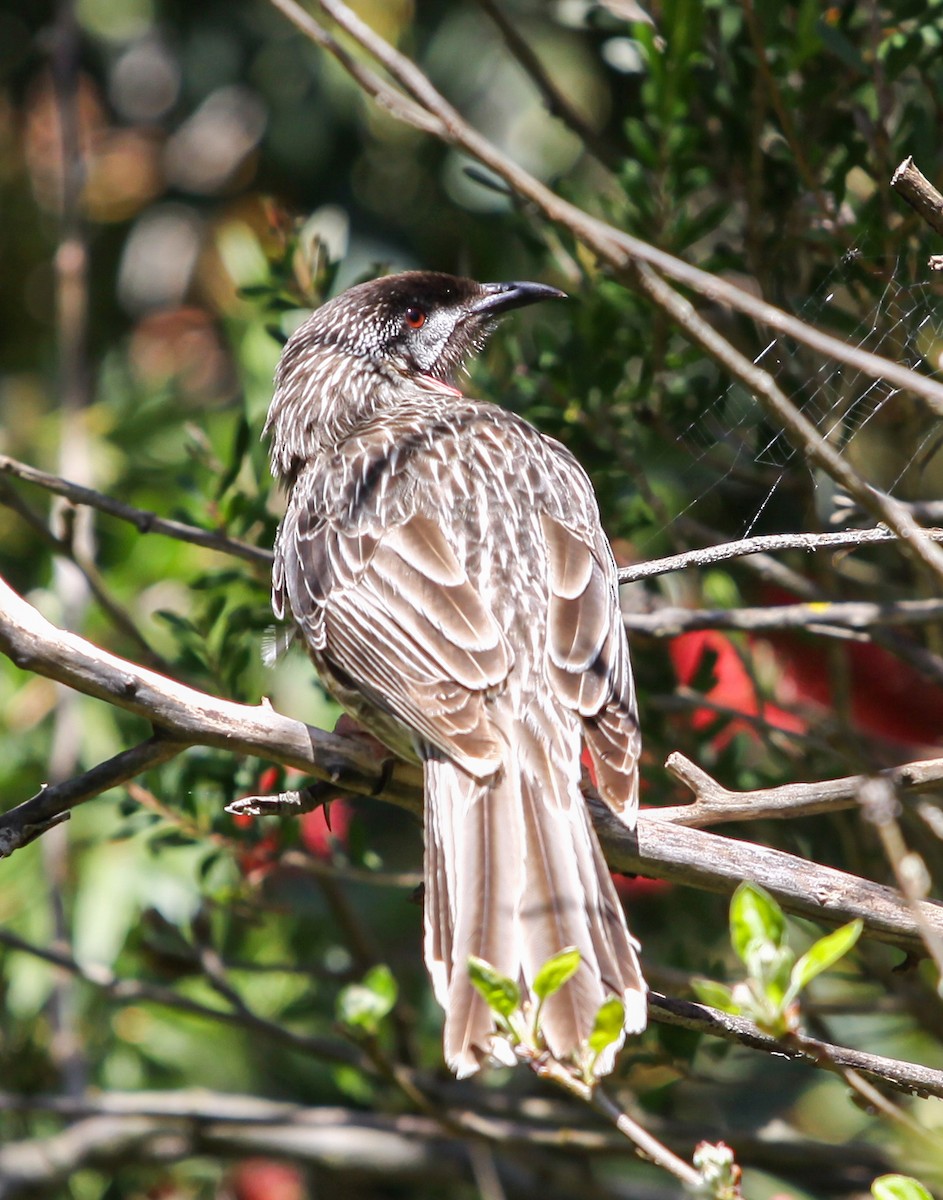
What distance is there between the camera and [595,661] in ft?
10.4

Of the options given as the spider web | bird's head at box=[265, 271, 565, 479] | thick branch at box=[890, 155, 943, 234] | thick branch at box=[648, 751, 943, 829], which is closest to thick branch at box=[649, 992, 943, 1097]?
thick branch at box=[648, 751, 943, 829]

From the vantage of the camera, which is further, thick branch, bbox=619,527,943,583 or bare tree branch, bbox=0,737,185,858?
thick branch, bbox=619,527,943,583

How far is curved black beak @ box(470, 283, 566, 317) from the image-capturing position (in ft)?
14.3

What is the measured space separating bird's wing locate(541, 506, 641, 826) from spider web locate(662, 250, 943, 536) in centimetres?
42

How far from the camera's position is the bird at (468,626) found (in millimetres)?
2506

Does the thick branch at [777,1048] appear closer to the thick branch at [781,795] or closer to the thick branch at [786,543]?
the thick branch at [781,795]

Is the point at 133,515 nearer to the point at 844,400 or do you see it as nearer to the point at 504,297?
the point at 504,297

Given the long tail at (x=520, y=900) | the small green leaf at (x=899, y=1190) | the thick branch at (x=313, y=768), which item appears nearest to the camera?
the small green leaf at (x=899, y=1190)

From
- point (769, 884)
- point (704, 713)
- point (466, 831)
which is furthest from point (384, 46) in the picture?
point (704, 713)

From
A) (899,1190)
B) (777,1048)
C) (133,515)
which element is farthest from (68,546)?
(899,1190)

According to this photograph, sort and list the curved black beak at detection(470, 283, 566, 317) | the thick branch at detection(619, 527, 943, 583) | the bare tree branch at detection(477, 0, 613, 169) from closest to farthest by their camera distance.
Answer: the thick branch at detection(619, 527, 943, 583) < the bare tree branch at detection(477, 0, 613, 169) < the curved black beak at detection(470, 283, 566, 317)

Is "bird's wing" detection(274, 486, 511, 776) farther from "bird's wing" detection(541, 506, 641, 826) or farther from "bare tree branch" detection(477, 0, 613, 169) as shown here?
"bare tree branch" detection(477, 0, 613, 169)

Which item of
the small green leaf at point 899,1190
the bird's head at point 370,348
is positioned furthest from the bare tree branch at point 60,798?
the bird's head at point 370,348

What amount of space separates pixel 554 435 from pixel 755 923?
2.62 m
